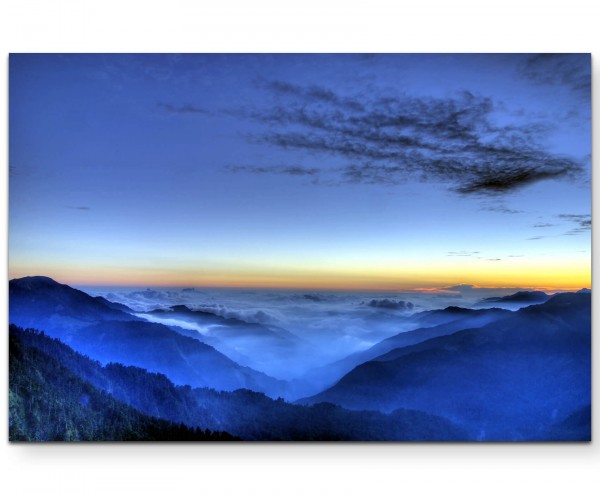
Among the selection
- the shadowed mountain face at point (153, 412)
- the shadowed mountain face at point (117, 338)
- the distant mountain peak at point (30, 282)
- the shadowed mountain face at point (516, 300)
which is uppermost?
the distant mountain peak at point (30, 282)

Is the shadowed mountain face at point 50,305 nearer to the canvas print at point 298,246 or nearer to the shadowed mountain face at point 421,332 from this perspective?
the canvas print at point 298,246

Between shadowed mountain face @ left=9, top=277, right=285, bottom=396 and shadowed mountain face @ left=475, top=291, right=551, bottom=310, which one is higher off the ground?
shadowed mountain face @ left=475, top=291, right=551, bottom=310

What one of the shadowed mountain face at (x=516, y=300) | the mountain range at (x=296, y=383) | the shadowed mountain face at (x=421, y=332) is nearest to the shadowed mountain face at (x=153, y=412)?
the mountain range at (x=296, y=383)

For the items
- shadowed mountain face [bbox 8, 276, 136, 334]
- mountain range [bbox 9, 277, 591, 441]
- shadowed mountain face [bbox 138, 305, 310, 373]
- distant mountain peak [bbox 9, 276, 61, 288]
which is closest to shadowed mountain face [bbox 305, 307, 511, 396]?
mountain range [bbox 9, 277, 591, 441]

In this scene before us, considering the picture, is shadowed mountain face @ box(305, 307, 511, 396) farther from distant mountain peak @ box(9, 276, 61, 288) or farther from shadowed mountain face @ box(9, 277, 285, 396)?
distant mountain peak @ box(9, 276, 61, 288)
